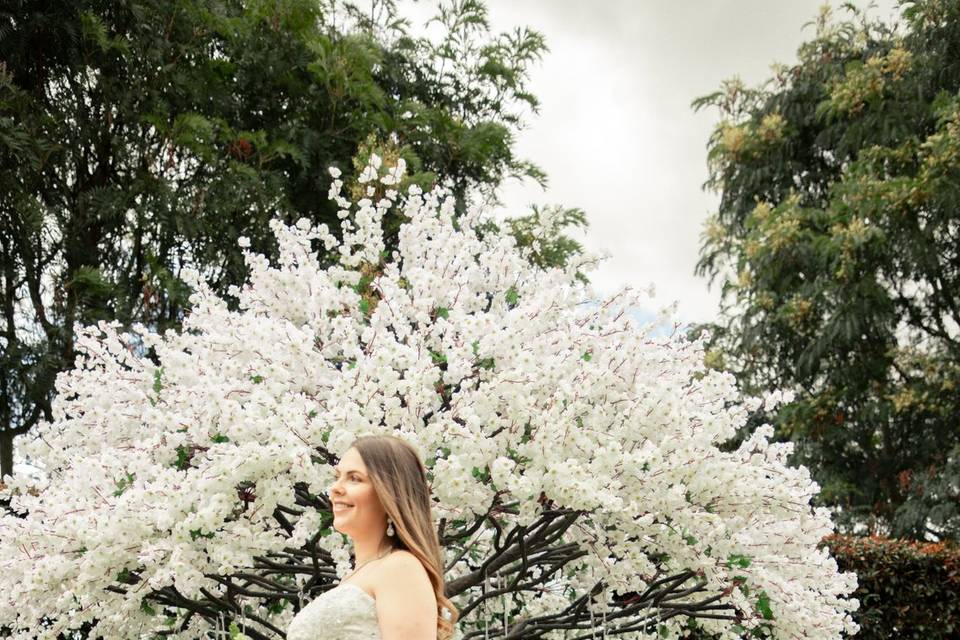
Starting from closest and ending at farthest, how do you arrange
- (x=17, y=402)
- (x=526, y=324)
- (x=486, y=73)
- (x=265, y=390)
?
(x=265, y=390), (x=526, y=324), (x=17, y=402), (x=486, y=73)

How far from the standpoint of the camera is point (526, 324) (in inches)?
141

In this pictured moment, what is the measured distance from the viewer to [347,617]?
6.59 feet

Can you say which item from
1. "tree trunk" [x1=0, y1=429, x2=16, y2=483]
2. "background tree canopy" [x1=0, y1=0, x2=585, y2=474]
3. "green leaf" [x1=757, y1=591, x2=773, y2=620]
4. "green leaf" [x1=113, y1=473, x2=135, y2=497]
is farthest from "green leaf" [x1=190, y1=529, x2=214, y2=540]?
"tree trunk" [x1=0, y1=429, x2=16, y2=483]

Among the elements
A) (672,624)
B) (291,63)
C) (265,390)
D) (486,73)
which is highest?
(486,73)

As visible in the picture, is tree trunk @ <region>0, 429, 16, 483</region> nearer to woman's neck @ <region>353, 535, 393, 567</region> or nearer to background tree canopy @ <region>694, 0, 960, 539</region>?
woman's neck @ <region>353, 535, 393, 567</region>

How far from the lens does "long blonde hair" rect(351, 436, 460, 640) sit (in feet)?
6.75

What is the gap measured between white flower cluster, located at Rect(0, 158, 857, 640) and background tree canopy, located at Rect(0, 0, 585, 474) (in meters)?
4.09

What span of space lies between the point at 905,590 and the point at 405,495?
5.77 metres

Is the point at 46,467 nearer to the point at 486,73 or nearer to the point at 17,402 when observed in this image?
the point at 17,402

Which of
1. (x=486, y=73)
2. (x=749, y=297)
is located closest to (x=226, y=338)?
(x=486, y=73)

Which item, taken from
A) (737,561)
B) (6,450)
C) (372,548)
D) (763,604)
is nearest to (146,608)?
(372,548)

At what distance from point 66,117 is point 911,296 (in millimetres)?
10008

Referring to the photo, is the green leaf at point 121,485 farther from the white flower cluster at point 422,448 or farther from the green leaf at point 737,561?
the green leaf at point 737,561

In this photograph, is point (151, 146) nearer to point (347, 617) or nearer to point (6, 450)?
point (6, 450)
